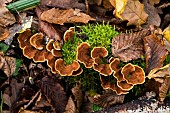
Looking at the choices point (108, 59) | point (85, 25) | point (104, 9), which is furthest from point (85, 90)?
point (104, 9)

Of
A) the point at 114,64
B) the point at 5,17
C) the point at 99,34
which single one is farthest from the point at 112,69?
the point at 5,17

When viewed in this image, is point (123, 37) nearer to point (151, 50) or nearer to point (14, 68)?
point (151, 50)

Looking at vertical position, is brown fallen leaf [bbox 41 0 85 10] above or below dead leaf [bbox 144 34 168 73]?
above

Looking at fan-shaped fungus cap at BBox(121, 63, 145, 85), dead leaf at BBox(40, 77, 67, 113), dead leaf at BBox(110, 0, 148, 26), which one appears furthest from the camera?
dead leaf at BBox(110, 0, 148, 26)

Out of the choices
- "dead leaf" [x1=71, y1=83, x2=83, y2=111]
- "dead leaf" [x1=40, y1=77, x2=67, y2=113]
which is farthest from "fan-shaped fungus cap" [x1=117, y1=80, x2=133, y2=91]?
"dead leaf" [x1=40, y1=77, x2=67, y2=113]

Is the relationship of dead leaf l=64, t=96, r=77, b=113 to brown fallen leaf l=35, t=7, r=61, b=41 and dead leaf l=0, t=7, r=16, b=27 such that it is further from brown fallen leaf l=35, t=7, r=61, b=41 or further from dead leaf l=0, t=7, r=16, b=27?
dead leaf l=0, t=7, r=16, b=27

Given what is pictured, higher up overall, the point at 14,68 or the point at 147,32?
the point at 147,32
